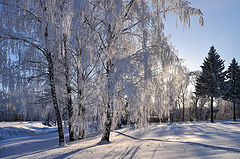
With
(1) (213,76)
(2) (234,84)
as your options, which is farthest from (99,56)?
(2) (234,84)

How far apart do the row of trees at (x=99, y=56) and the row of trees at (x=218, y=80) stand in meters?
17.2

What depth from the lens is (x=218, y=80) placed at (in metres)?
20.6

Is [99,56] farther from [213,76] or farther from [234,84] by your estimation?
[234,84]

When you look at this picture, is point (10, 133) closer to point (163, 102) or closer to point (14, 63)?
point (14, 63)

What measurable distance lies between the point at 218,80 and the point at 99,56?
Result: 64.7ft

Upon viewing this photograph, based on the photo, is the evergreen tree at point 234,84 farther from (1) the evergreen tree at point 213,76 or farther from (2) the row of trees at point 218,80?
(1) the evergreen tree at point 213,76

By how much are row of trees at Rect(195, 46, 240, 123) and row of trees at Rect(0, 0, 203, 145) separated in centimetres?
1719

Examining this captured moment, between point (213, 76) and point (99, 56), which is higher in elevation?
point (213, 76)

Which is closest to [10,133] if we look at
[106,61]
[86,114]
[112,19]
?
[86,114]

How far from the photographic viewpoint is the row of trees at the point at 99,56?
4.95 m

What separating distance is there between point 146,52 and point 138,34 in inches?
72.7

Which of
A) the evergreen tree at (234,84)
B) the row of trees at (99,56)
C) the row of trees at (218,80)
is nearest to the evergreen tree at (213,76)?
the row of trees at (218,80)

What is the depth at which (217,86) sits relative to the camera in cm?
2052

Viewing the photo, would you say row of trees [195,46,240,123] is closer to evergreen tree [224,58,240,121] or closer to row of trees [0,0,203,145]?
evergreen tree [224,58,240,121]
